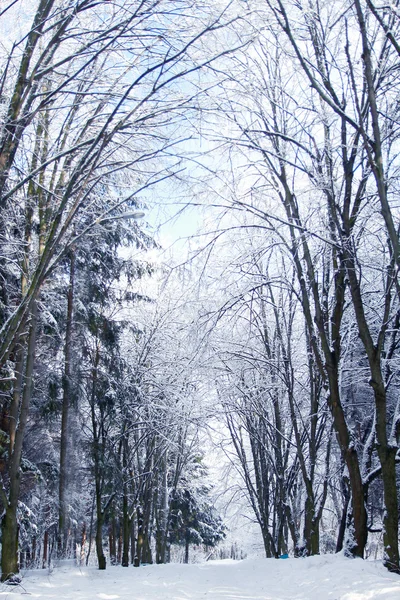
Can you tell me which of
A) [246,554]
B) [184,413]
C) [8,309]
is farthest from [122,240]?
[246,554]

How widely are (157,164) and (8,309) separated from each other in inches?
245

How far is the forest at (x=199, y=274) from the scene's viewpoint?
312cm

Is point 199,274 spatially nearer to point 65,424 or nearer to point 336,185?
point 336,185

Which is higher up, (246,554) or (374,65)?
(374,65)

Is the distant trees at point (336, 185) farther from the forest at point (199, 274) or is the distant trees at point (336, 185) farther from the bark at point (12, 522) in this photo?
the bark at point (12, 522)

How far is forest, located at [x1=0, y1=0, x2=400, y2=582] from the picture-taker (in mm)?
3115

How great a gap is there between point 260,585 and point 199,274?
14.2ft

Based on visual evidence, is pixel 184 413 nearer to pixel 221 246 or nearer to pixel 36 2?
pixel 221 246

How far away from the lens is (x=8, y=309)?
887 cm

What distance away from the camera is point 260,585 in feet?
22.9

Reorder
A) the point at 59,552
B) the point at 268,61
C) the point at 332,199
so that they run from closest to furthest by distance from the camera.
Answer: the point at 332,199, the point at 268,61, the point at 59,552

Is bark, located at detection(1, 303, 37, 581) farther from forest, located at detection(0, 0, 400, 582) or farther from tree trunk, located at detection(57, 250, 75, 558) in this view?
tree trunk, located at detection(57, 250, 75, 558)

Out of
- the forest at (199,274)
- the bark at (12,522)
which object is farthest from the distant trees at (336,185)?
the bark at (12,522)

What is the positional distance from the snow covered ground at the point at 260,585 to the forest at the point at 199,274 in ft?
1.78
